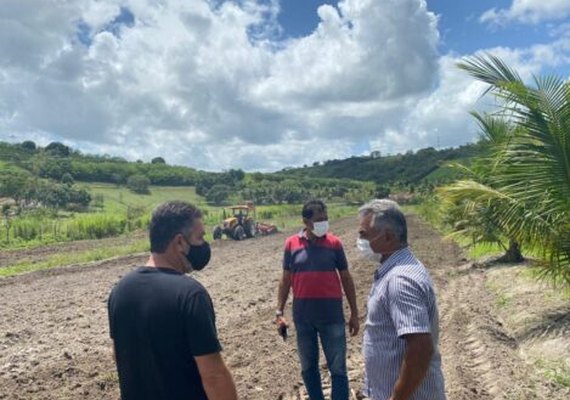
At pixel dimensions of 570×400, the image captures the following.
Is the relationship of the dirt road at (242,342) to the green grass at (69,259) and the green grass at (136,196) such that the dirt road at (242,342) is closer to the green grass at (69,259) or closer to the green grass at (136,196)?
the green grass at (69,259)

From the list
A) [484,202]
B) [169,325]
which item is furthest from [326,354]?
[484,202]

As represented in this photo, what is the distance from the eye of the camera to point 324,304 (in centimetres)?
483

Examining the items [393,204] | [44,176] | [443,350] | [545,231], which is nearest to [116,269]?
[443,350]

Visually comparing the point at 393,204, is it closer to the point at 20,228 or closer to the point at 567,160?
the point at 567,160

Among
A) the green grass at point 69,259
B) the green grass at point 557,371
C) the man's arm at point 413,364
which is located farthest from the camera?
the green grass at point 69,259

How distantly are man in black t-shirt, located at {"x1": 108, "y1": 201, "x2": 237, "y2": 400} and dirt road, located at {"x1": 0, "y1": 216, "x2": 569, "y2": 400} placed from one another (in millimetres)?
3786

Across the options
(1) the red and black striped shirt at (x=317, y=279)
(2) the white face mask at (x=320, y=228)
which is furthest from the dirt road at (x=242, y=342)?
(2) the white face mask at (x=320, y=228)

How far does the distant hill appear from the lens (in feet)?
357

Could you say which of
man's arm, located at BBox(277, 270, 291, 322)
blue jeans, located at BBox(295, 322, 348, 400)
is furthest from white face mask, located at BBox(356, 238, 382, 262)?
man's arm, located at BBox(277, 270, 291, 322)

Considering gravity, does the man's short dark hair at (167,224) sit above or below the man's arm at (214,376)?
above

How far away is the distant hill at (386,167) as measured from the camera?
108812mm

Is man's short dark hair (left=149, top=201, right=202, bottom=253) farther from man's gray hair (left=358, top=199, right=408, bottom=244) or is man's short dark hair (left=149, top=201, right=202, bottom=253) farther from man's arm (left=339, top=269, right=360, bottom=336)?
man's arm (left=339, top=269, right=360, bottom=336)

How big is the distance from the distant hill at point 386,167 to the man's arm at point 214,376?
323ft

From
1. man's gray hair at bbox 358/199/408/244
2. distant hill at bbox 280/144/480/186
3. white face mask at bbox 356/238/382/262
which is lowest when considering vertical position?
white face mask at bbox 356/238/382/262
